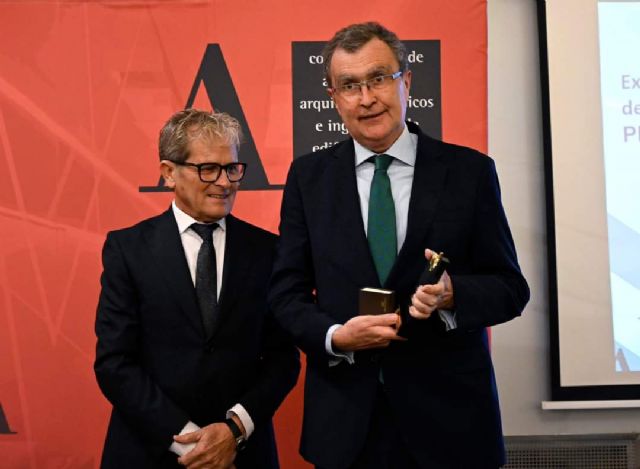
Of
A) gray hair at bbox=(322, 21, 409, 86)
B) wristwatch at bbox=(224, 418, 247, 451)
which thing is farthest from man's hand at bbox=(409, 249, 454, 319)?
wristwatch at bbox=(224, 418, 247, 451)

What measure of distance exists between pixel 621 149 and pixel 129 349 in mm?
2670

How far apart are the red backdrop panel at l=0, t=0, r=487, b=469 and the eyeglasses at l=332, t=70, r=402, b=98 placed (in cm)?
141

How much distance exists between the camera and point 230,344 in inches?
84.0

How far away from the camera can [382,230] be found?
5.86 feet

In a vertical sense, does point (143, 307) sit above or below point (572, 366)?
above

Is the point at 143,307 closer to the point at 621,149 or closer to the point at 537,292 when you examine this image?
the point at 537,292

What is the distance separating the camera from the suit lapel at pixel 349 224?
5.76 feet

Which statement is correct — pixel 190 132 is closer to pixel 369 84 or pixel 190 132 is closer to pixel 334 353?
pixel 369 84

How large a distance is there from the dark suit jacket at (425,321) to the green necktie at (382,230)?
29 mm

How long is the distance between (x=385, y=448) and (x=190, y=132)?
1.11 meters

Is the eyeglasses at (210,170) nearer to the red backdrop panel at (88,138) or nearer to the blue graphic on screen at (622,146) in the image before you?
the red backdrop panel at (88,138)

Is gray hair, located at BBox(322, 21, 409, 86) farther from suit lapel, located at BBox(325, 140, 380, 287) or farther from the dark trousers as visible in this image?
the dark trousers

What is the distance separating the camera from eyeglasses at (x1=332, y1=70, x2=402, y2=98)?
73.9 inches

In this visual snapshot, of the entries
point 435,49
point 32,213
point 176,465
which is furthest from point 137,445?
point 435,49
